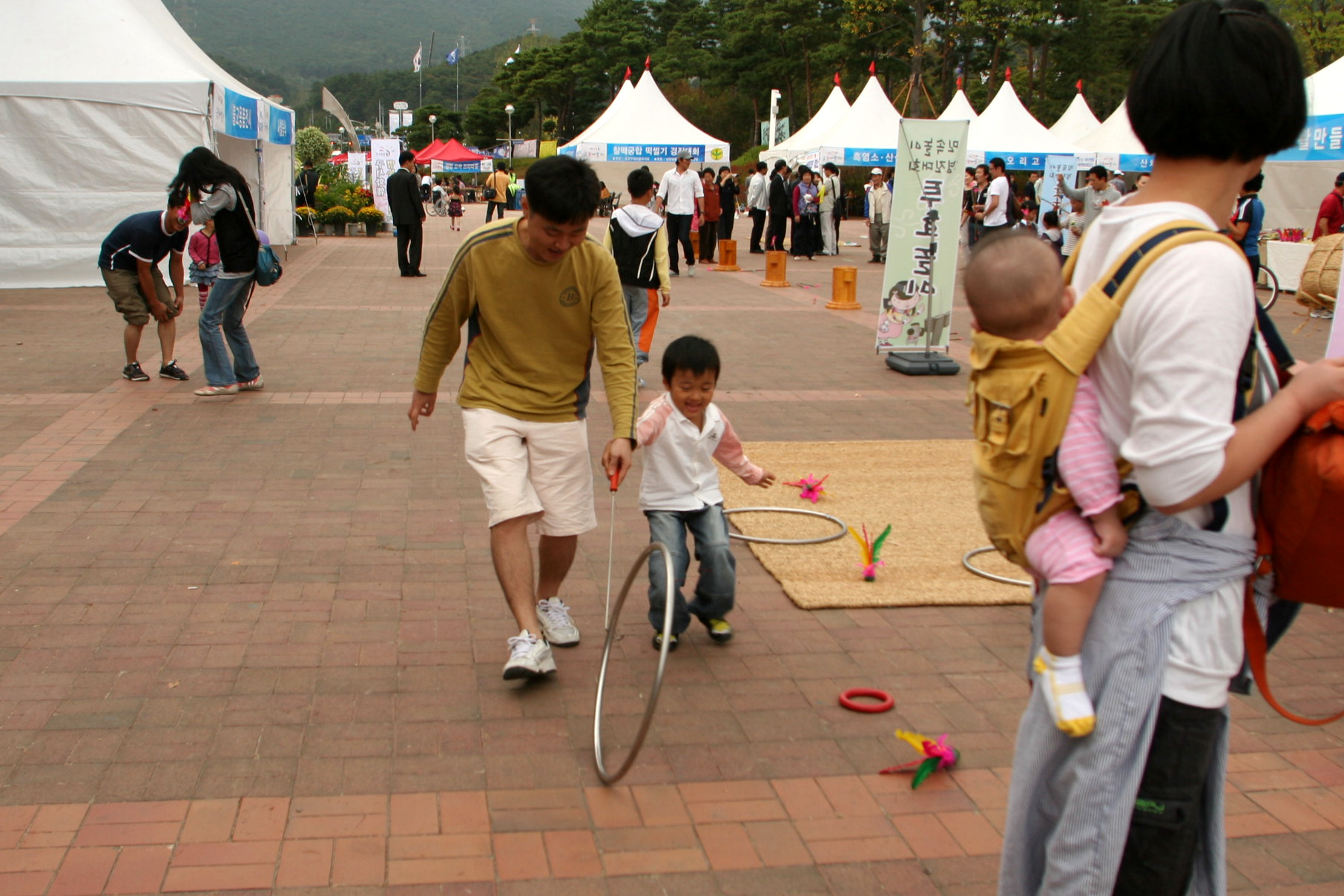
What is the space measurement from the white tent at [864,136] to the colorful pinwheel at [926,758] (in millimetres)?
23395

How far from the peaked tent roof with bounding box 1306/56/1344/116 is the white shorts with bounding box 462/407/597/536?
17.0 m

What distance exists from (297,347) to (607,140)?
55.5ft

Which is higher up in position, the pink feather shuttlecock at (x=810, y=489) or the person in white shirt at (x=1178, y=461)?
the person in white shirt at (x=1178, y=461)

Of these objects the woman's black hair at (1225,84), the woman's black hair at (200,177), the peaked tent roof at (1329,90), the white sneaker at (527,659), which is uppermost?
the peaked tent roof at (1329,90)

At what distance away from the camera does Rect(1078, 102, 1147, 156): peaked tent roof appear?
26.0 metres

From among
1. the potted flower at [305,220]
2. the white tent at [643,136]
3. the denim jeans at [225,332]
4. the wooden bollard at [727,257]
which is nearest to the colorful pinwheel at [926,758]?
the denim jeans at [225,332]

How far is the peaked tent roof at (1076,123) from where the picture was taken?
98.9 ft

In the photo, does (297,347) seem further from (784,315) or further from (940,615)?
(940,615)

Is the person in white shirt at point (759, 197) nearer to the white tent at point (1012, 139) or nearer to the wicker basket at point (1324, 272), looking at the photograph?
the white tent at point (1012, 139)

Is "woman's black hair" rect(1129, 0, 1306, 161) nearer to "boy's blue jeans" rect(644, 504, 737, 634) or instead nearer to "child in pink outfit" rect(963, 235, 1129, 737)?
"child in pink outfit" rect(963, 235, 1129, 737)

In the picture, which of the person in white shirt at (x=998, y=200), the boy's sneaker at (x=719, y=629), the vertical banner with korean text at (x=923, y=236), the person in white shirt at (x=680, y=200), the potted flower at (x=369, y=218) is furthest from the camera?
the potted flower at (x=369, y=218)

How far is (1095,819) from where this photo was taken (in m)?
1.97

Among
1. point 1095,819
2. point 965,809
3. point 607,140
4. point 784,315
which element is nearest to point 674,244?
point 784,315

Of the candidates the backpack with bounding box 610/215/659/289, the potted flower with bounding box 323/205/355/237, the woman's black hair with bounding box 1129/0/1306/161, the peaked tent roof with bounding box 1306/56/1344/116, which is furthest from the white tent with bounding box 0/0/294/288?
the peaked tent roof with bounding box 1306/56/1344/116
